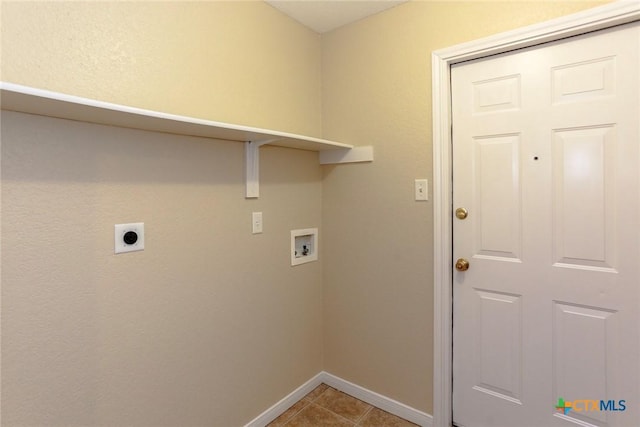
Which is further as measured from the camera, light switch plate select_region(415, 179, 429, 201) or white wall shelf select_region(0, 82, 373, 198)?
light switch plate select_region(415, 179, 429, 201)

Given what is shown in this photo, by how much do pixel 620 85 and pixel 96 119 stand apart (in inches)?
81.6

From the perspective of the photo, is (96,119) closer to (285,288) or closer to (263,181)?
(263,181)

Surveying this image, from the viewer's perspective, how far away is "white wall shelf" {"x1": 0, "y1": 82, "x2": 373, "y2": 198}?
955mm

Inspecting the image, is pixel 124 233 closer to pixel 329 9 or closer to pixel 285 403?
pixel 285 403

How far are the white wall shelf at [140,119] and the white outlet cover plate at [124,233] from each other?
1.31 feet

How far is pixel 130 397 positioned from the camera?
4.58ft

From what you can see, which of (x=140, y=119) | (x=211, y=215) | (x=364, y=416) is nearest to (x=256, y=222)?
(x=211, y=215)

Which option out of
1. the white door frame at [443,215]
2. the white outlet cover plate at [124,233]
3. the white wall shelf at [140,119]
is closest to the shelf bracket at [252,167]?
the white wall shelf at [140,119]

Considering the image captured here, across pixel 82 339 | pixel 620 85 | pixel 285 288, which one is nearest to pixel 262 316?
pixel 285 288

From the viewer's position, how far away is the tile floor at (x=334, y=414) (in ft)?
Result: 6.39

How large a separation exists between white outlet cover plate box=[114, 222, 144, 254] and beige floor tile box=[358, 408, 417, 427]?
156cm

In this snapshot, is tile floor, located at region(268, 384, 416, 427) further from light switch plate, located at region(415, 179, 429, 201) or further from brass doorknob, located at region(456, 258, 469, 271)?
light switch plate, located at region(415, 179, 429, 201)

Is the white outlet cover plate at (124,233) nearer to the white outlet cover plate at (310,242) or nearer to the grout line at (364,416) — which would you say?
the white outlet cover plate at (310,242)

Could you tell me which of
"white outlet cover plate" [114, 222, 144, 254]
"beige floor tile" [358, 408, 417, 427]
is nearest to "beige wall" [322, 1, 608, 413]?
"beige floor tile" [358, 408, 417, 427]
